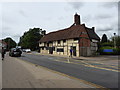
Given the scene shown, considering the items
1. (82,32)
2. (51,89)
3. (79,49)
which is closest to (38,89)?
(51,89)

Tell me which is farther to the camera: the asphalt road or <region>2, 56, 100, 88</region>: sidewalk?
the asphalt road

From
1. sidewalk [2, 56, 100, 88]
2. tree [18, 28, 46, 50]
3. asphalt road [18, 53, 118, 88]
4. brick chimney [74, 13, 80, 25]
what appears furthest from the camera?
tree [18, 28, 46, 50]

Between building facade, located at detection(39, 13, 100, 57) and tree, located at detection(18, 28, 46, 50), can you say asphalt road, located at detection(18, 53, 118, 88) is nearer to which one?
building facade, located at detection(39, 13, 100, 57)

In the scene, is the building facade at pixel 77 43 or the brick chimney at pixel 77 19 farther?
the brick chimney at pixel 77 19

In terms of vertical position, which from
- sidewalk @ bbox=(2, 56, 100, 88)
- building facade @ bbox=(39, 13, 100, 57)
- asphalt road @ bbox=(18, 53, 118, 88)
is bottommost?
asphalt road @ bbox=(18, 53, 118, 88)

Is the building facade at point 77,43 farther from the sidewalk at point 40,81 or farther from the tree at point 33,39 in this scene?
the tree at point 33,39

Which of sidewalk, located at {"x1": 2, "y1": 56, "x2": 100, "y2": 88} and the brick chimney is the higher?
the brick chimney

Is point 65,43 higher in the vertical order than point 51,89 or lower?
higher

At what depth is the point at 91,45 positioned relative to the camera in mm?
29078

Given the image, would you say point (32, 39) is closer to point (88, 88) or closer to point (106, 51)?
point (106, 51)

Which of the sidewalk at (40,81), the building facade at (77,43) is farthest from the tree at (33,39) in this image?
the sidewalk at (40,81)

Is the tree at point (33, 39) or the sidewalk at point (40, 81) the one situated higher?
the tree at point (33, 39)

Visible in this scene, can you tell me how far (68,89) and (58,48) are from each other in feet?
88.6

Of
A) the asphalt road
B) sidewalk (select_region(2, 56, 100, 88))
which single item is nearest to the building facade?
the asphalt road
